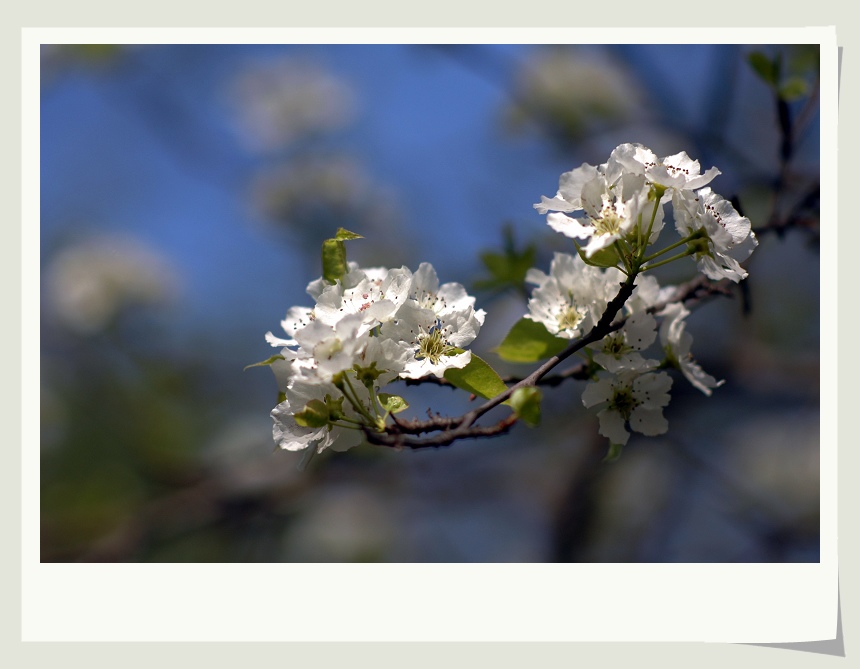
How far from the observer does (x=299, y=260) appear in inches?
121

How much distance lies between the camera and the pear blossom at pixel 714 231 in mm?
876

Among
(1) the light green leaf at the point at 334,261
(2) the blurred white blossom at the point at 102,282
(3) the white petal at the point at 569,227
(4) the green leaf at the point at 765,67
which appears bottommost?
(2) the blurred white blossom at the point at 102,282

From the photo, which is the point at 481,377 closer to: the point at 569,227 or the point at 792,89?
the point at 569,227

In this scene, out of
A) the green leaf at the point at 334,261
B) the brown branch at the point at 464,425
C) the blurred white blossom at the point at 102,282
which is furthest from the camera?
the blurred white blossom at the point at 102,282

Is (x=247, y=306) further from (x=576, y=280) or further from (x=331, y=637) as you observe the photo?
(x=576, y=280)

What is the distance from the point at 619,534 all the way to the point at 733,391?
2.43ft

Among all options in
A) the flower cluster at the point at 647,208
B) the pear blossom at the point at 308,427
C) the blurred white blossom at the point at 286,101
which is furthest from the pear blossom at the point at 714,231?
the blurred white blossom at the point at 286,101

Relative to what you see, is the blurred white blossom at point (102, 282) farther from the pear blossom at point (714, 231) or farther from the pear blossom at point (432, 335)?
the pear blossom at point (714, 231)

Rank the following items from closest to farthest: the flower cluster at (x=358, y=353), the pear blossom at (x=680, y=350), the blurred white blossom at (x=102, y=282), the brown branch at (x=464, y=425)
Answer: the brown branch at (x=464, y=425) → the flower cluster at (x=358, y=353) → the pear blossom at (x=680, y=350) → the blurred white blossom at (x=102, y=282)

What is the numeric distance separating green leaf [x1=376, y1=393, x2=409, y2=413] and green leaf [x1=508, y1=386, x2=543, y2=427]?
168mm

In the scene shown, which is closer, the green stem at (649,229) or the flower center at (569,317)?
the green stem at (649,229)

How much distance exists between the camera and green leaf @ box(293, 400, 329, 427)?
2.76 ft

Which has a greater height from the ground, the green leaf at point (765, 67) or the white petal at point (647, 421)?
the green leaf at point (765, 67)
